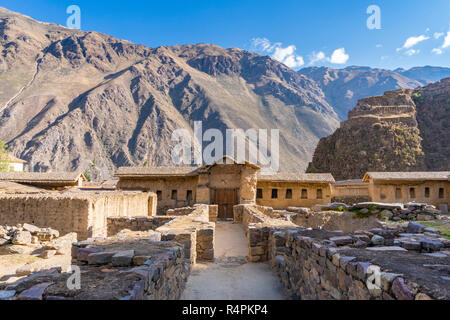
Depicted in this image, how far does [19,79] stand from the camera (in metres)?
124

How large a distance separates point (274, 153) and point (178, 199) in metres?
84.3

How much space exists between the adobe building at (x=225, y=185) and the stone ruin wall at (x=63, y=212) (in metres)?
10.9

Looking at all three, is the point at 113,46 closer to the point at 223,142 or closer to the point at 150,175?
the point at 223,142

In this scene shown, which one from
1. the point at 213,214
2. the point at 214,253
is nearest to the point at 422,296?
the point at 214,253

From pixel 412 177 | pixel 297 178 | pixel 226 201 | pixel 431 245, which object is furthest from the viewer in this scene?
pixel 412 177

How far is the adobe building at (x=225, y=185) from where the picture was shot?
83.4 feet

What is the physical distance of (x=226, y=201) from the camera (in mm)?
25453

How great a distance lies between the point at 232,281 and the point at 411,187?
29.2m

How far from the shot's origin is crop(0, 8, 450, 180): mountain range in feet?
319

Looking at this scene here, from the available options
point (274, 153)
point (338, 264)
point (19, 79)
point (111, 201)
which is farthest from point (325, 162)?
point (19, 79)

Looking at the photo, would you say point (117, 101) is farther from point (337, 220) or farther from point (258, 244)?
point (258, 244)

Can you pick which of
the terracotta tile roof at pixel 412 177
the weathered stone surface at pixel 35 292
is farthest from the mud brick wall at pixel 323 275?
the terracotta tile roof at pixel 412 177

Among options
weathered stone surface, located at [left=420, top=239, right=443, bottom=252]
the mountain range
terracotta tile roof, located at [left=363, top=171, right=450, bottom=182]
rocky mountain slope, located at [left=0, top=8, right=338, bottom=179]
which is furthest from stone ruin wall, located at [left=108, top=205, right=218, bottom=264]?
rocky mountain slope, located at [left=0, top=8, right=338, bottom=179]

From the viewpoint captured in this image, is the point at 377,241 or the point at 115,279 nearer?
the point at 115,279
